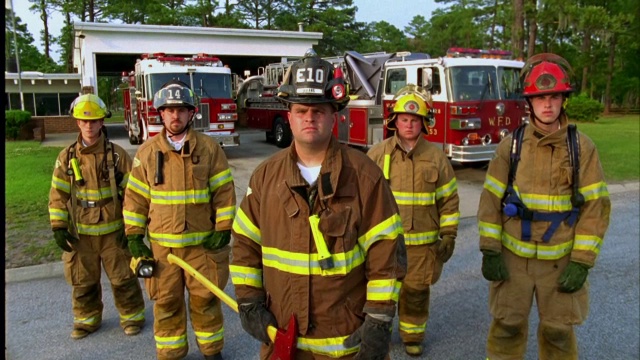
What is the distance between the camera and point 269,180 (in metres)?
2.21

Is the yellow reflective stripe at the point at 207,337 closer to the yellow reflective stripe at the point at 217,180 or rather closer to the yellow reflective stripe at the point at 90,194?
the yellow reflective stripe at the point at 217,180

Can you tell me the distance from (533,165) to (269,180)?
164 cm

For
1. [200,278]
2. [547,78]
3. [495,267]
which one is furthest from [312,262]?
[547,78]

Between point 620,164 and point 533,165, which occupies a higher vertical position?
point 533,165

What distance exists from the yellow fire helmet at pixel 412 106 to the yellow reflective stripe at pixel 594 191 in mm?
1263

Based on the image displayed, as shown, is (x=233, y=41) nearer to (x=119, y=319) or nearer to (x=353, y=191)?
(x=119, y=319)

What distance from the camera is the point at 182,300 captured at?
11.7 feet

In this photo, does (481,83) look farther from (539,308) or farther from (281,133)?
(539,308)

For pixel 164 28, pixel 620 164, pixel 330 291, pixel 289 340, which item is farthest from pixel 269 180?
pixel 164 28

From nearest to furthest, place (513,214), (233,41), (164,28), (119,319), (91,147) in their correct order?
(513,214) < (91,147) < (119,319) < (164,28) < (233,41)

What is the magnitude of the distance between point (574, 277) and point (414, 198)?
119 cm

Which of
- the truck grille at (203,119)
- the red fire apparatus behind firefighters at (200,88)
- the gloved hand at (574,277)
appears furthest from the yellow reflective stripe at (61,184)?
the truck grille at (203,119)

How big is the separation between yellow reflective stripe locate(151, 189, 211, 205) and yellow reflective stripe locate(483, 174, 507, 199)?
186 centimetres

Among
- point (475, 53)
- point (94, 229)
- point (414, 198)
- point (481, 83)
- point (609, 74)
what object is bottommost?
point (94, 229)
